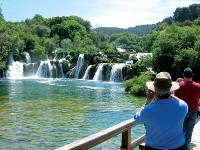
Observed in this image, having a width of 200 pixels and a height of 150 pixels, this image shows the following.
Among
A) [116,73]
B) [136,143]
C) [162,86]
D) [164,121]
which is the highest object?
[162,86]

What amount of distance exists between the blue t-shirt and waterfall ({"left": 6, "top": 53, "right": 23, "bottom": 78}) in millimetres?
69781

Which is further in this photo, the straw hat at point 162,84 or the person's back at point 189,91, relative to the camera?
the person's back at point 189,91

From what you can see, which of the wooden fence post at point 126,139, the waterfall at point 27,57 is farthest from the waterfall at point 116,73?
the wooden fence post at point 126,139

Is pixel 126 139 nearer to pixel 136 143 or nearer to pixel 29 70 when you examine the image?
pixel 136 143

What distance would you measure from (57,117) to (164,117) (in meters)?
20.5

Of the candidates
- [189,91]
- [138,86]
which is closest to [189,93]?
[189,91]

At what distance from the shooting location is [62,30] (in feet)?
457

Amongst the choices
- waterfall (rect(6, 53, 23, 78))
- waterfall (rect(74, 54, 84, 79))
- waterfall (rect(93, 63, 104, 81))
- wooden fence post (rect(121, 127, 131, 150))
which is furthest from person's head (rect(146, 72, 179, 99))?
waterfall (rect(6, 53, 23, 78))

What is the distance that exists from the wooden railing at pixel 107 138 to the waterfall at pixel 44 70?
216ft

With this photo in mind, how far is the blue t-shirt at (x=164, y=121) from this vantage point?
510 centimetres

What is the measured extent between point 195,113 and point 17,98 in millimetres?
28792

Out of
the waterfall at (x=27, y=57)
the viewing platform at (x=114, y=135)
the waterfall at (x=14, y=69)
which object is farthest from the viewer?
the waterfall at (x=27, y=57)

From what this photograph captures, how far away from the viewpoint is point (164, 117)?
202 inches

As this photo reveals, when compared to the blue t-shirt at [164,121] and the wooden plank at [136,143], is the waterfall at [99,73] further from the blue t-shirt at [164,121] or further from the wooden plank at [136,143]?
the blue t-shirt at [164,121]
